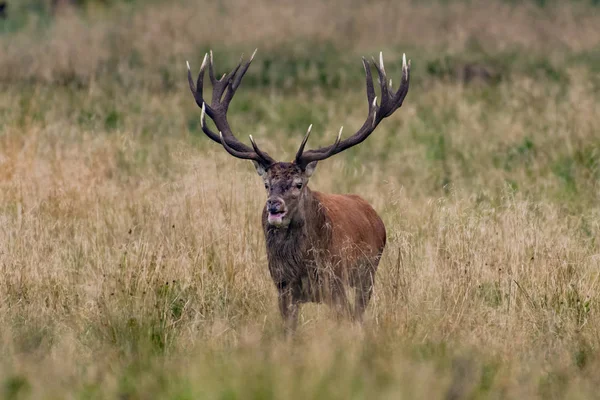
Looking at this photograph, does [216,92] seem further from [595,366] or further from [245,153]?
[595,366]

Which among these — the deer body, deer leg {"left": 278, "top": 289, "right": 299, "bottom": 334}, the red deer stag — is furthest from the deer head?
deer leg {"left": 278, "top": 289, "right": 299, "bottom": 334}

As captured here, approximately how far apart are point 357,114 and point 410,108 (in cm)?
81

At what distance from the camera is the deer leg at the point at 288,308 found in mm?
8031

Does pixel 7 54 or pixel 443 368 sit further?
pixel 7 54

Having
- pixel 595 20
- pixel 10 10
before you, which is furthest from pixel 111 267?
pixel 10 10

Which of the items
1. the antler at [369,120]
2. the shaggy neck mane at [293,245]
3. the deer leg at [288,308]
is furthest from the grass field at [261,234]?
the antler at [369,120]

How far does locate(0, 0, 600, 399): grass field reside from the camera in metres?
6.35

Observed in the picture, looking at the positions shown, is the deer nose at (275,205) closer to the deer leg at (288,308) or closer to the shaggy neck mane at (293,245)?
the shaggy neck mane at (293,245)

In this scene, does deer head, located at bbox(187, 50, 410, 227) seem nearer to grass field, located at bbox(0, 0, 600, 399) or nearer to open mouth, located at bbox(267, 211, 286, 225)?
open mouth, located at bbox(267, 211, 286, 225)

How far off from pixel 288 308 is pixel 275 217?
0.63 meters

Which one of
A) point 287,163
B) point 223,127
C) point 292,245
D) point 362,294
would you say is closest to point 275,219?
point 292,245

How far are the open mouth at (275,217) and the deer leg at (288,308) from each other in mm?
528

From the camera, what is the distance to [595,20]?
84.2 ft

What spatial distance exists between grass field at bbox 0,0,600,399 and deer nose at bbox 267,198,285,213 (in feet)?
2.43
